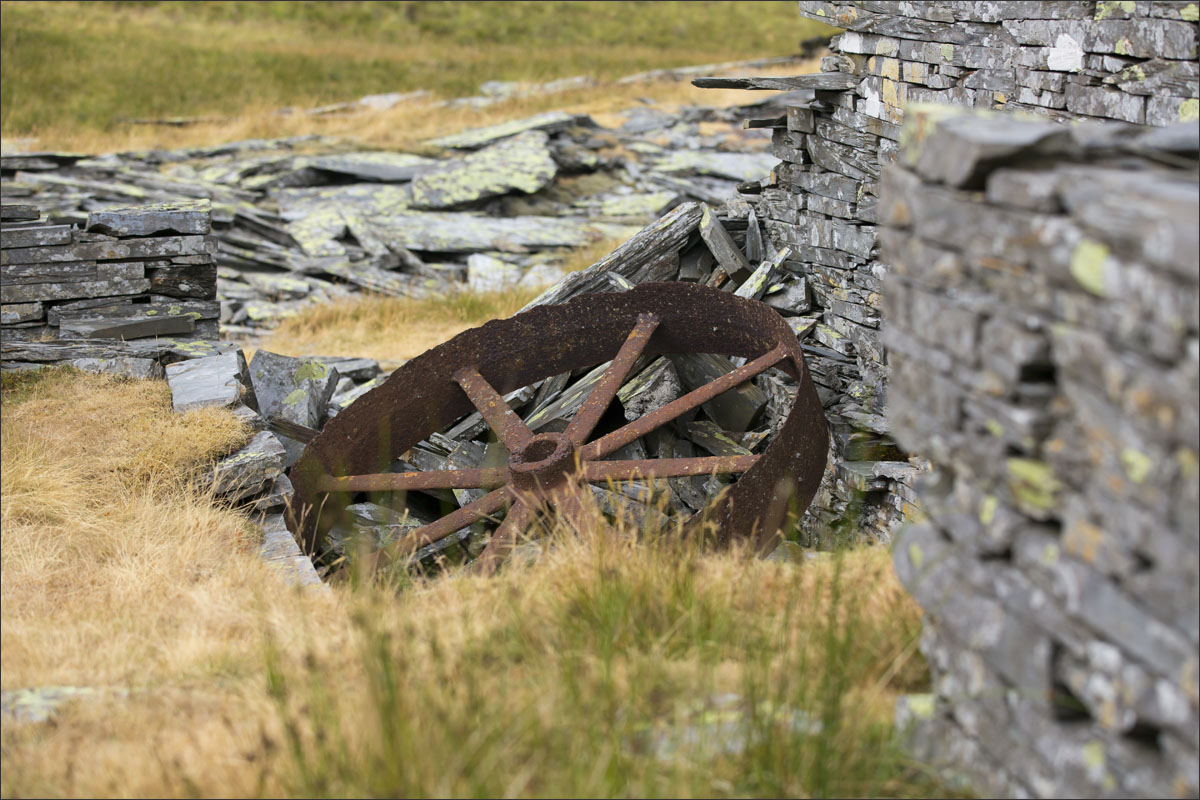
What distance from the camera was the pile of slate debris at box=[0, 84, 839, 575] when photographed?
6.51 m

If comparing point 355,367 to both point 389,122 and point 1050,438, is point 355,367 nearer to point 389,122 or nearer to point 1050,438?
point 1050,438

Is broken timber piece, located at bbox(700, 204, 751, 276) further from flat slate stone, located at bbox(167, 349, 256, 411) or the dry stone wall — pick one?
the dry stone wall

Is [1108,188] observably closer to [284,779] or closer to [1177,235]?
[1177,235]

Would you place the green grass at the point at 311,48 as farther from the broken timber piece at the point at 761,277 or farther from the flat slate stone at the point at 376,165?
the broken timber piece at the point at 761,277

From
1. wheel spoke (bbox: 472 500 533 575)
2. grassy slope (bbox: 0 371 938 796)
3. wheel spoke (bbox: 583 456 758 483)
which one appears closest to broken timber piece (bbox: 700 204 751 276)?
wheel spoke (bbox: 583 456 758 483)

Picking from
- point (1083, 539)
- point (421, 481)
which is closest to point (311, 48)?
point (421, 481)

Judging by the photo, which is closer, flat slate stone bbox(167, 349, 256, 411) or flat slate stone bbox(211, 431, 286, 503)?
flat slate stone bbox(211, 431, 286, 503)

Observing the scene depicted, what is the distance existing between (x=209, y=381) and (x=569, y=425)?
2095 mm

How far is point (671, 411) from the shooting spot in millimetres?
5852

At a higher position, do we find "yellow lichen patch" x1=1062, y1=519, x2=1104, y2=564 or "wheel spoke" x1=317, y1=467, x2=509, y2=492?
"yellow lichen patch" x1=1062, y1=519, x2=1104, y2=564

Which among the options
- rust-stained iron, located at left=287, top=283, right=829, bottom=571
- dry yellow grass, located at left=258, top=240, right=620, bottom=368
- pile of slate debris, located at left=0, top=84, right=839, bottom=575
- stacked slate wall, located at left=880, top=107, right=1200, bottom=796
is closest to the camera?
stacked slate wall, located at left=880, top=107, right=1200, bottom=796

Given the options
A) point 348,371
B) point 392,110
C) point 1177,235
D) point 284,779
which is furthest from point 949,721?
point 392,110

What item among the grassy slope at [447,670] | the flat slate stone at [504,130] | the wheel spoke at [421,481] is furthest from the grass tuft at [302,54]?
the grassy slope at [447,670]

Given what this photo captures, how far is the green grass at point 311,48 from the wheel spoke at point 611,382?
55.2 feet
